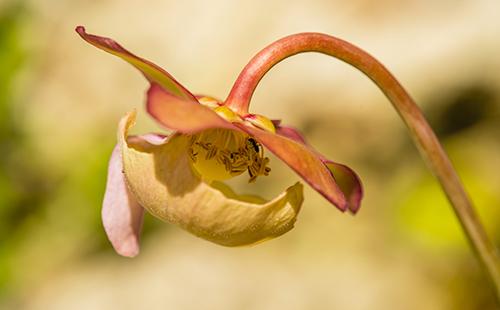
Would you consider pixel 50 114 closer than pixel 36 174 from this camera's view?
No

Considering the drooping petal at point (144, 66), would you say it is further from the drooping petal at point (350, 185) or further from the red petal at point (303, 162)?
the drooping petal at point (350, 185)

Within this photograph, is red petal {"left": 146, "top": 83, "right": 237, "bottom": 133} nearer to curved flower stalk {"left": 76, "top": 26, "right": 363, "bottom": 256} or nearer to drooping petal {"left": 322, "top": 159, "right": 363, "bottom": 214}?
curved flower stalk {"left": 76, "top": 26, "right": 363, "bottom": 256}

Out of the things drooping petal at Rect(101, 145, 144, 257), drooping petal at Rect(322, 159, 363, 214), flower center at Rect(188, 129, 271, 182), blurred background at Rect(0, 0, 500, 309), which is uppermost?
drooping petal at Rect(322, 159, 363, 214)

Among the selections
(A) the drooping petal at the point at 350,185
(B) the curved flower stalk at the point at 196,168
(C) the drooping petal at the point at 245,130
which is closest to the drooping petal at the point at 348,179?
(A) the drooping petal at the point at 350,185

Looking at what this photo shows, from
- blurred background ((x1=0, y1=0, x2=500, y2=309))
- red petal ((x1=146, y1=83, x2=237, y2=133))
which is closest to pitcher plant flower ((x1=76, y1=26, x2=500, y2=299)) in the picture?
red petal ((x1=146, y1=83, x2=237, y2=133))

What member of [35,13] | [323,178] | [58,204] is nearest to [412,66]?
[58,204]

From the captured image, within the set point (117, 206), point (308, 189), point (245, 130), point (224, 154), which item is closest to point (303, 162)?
point (245, 130)

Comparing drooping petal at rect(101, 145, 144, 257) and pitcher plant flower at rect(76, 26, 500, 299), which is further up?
pitcher plant flower at rect(76, 26, 500, 299)

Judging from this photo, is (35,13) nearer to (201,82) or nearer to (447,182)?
(201,82)
